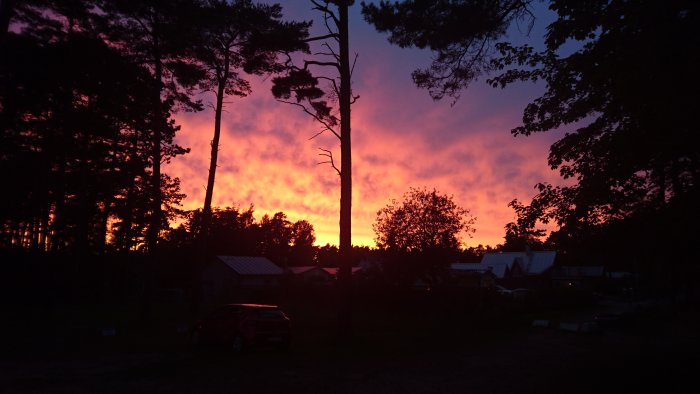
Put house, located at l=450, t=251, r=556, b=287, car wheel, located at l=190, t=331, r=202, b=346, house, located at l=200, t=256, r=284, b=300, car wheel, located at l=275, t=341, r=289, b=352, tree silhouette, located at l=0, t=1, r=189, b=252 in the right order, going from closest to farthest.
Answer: car wheel, located at l=275, t=341, r=289, b=352
car wheel, located at l=190, t=331, r=202, b=346
tree silhouette, located at l=0, t=1, r=189, b=252
house, located at l=200, t=256, r=284, b=300
house, located at l=450, t=251, r=556, b=287

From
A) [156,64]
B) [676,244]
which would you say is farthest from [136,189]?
[676,244]

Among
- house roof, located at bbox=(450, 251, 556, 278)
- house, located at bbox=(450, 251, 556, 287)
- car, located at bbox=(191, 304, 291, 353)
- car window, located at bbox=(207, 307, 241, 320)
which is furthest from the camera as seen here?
house roof, located at bbox=(450, 251, 556, 278)

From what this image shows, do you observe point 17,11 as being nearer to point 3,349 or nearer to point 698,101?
point 3,349

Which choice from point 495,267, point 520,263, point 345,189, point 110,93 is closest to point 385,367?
point 345,189

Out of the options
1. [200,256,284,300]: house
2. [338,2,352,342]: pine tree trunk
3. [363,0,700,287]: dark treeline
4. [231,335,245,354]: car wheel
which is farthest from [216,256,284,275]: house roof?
[363,0,700,287]: dark treeline

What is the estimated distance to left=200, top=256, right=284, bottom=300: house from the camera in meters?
58.6

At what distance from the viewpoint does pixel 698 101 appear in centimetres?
865

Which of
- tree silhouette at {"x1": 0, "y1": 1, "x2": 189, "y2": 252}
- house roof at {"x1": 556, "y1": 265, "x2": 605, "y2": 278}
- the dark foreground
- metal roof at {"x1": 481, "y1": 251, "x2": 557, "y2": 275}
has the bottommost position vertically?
the dark foreground

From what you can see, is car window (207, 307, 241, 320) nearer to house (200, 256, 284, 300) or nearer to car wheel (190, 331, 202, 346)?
car wheel (190, 331, 202, 346)

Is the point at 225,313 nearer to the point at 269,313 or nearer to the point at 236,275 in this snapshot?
the point at 269,313

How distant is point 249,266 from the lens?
62.0 m

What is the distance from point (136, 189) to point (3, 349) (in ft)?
28.8

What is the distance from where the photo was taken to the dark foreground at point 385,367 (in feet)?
34.4

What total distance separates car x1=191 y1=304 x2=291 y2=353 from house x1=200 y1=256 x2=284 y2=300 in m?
40.2
